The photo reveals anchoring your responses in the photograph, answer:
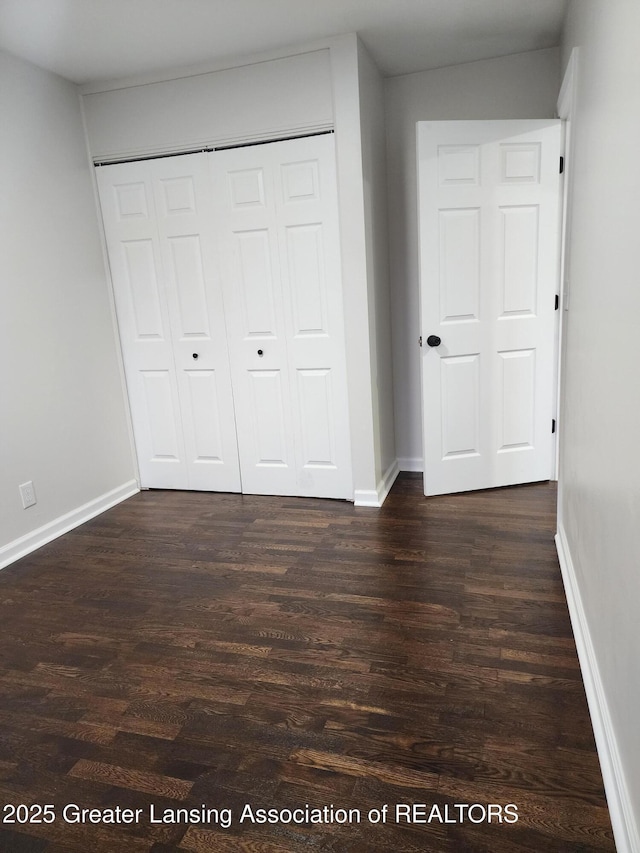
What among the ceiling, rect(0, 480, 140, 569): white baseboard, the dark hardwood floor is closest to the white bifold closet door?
rect(0, 480, 140, 569): white baseboard

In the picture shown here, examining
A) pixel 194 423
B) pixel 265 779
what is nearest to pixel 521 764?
pixel 265 779

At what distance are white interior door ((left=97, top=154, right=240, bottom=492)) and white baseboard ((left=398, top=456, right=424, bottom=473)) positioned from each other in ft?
3.69

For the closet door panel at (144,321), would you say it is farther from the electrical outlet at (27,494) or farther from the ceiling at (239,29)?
the electrical outlet at (27,494)

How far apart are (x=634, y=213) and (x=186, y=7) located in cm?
226

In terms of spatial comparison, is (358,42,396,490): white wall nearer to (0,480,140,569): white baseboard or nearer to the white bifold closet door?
the white bifold closet door

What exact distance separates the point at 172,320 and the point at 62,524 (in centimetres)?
138

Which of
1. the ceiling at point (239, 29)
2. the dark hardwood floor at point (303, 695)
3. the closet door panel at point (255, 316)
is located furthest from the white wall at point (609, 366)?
the closet door panel at point (255, 316)

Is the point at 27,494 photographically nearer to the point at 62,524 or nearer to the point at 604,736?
the point at 62,524

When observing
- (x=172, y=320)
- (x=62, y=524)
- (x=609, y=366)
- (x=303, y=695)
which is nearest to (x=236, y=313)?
(x=172, y=320)

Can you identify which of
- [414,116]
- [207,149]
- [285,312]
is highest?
[414,116]

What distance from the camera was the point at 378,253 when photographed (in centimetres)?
349

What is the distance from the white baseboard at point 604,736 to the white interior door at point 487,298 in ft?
4.26

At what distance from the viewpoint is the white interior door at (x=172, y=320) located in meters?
3.49

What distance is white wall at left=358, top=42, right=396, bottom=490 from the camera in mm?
3184
